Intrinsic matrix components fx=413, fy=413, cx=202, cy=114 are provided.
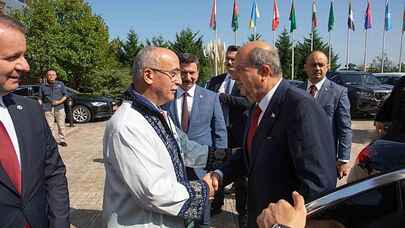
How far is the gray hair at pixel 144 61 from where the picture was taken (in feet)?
7.48

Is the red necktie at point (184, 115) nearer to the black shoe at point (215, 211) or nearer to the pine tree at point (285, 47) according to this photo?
the black shoe at point (215, 211)

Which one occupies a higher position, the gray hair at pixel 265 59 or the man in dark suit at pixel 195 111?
the gray hair at pixel 265 59

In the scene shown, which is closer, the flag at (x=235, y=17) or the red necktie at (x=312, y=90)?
the red necktie at (x=312, y=90)

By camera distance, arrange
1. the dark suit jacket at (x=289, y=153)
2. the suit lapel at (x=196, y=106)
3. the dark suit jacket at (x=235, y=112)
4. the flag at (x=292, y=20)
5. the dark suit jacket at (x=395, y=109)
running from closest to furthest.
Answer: the dark suit jacket at (x=289, y=153), the dark suit jacket at (x=395, y=109), the suit lapel at (x=196, y=106), the dark suit jacket at (x=235, y=112), the flag at (x=292, y=20)

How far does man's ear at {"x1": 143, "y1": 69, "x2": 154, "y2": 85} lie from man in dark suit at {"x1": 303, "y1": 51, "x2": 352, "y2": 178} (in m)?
2.45

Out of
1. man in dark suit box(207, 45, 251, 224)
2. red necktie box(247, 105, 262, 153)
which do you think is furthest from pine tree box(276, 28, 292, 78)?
red necktie box(247, 105, 262, 153)

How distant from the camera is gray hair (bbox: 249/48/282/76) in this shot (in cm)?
243

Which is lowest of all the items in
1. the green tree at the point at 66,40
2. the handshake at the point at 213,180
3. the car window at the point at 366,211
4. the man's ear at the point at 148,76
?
the handshake at the point at 213,180

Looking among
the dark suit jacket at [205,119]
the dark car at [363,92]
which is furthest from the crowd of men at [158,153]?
the dark car at [363,92]

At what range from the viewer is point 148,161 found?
2.05 meters

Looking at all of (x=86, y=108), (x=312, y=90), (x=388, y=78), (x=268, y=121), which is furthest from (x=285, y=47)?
(x=268, y=121)

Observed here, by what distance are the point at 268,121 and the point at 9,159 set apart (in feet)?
4.54

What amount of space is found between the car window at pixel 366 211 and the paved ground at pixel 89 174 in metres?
3.13

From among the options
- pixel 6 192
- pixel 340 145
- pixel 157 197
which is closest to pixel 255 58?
pixel 157 197
